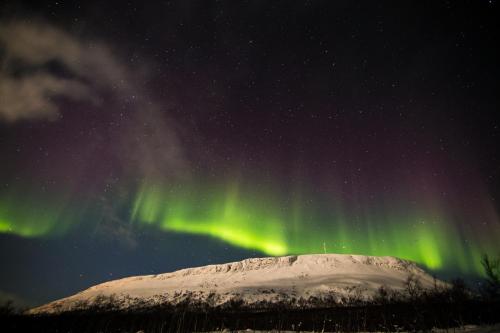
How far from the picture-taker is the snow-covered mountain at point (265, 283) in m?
103

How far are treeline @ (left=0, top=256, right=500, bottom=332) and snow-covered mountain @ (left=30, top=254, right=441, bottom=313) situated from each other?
523cm

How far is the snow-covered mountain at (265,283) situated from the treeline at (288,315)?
5231 millimetres

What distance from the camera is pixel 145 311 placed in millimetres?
98500

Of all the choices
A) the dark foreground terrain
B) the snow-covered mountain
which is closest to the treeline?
the dark foreground terrain

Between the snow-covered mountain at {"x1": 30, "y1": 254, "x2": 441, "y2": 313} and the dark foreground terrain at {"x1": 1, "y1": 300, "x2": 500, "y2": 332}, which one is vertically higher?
the snow-covered mountain at {"x1": 30, "y1": 254, "x2": 441, "y2": 313}

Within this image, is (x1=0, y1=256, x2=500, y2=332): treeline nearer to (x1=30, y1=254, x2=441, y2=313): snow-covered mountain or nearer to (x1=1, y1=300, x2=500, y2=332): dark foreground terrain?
(x1=1, y1=300, x2=500, y2=332): dark foreground terrain

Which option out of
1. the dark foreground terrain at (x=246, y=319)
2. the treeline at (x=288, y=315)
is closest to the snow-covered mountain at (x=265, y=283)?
the treeline at (x=288, y=315)

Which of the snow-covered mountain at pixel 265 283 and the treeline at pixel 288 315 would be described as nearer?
the treeline at pixel 288 315

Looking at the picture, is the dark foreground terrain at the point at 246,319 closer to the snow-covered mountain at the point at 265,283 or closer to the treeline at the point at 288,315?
the treeline at the point at 288,315

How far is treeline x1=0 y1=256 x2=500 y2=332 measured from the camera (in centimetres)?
6159

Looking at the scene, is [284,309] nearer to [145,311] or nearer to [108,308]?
[145,311]

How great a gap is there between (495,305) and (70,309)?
140313 millimetres

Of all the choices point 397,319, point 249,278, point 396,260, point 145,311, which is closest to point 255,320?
point 397,319

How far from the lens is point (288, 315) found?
257 feet
